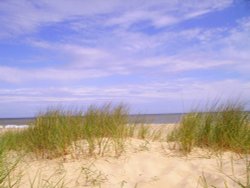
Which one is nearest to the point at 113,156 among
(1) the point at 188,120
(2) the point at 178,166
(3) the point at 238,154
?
(2) the point at 178,166

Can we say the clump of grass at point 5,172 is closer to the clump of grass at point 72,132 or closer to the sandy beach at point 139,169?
the sandy beach at point 139,169

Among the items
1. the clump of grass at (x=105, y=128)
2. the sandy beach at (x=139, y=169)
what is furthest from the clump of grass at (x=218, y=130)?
the clump of grass at (x=105, y=128)

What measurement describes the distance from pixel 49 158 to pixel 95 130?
0.72 metres

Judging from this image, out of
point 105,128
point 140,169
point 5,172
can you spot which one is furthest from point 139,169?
point 5,172

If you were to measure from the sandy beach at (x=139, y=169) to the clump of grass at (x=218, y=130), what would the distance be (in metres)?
0.15

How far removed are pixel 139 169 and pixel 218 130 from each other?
1263 mm

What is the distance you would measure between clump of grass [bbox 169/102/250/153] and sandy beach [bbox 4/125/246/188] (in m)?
0.15

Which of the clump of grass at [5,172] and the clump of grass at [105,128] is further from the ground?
the clump of grass at [105,128]

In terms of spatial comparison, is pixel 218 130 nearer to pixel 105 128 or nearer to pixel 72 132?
pixel 105 128

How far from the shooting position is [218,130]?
14.9ft

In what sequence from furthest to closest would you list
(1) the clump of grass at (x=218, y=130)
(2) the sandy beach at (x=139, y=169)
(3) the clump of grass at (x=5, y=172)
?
(1) the clump of grass at (x=218, y=130)
(2) the sandy beach at (x=139, y=169)
(3) the clump of grass at (x=5, y=172)

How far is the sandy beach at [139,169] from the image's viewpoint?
3.43m

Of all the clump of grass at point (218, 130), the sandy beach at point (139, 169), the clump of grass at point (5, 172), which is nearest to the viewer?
the clump of grass at point (5, 172)

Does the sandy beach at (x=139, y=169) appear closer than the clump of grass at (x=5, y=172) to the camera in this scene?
No
